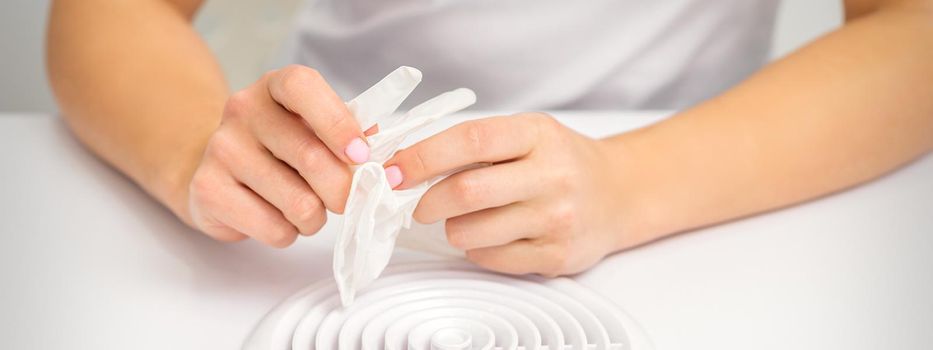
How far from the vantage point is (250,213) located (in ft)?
1.99

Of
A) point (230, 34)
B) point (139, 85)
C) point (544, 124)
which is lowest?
point (544, 124)

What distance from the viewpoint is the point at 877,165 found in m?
0.76

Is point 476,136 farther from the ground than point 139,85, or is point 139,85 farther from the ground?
point 139,85

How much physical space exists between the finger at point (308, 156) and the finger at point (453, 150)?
0.10 feet

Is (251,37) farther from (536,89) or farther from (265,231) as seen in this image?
(265,231)

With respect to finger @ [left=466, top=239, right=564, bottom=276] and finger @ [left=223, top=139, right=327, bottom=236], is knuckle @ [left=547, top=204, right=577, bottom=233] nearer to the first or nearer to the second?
finger @ [left=466, top=239, right=564, bottom=276]

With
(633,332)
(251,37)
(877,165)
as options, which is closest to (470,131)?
(633,332)

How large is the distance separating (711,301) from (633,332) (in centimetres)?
7

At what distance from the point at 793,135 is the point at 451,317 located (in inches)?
12.6

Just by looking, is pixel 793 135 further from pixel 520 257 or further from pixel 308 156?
pixel 308 156

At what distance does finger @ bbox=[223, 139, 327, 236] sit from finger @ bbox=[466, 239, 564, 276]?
11 centimetres

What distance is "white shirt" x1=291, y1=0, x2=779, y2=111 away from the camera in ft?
3.21

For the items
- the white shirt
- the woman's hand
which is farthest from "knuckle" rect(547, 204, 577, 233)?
the white shirt

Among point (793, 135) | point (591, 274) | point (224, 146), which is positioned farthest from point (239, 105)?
point (793, 135)
